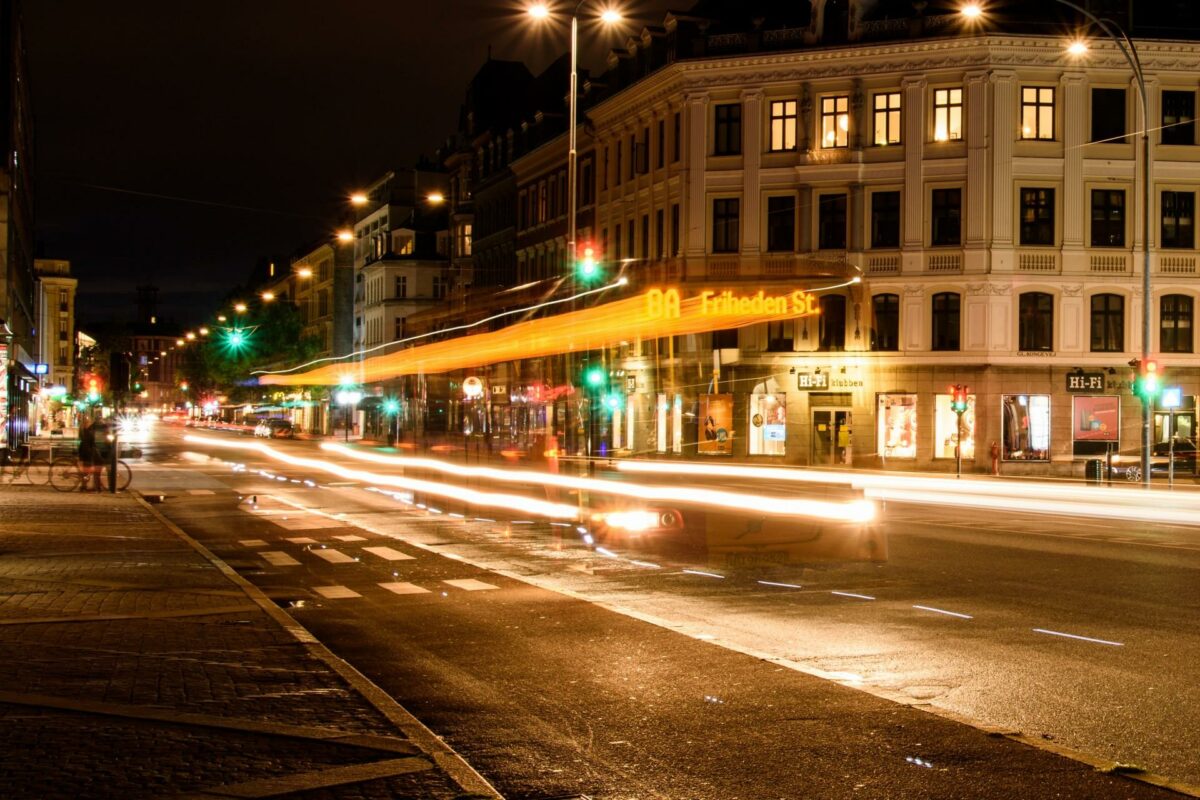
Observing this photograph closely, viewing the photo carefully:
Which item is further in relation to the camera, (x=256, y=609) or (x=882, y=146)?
(x=882, y=146)

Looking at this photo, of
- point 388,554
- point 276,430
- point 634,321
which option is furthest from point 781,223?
point 276,430

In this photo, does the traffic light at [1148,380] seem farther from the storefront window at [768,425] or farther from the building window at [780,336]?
the storefront window at [768,425]

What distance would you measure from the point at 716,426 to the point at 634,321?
27756mm

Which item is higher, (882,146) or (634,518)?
(882,146)

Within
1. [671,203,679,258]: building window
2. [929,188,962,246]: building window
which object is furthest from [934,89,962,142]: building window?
[671,203,679,258]: building window

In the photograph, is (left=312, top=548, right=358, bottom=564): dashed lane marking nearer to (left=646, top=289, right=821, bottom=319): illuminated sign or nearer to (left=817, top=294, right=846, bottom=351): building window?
(left=646, top=289, right=821, bottom=319): illuminated sign

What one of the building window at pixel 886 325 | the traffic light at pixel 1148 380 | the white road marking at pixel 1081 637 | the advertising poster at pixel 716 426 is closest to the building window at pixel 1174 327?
the building window at pixel 886 325

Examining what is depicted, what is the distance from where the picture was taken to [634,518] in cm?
1961

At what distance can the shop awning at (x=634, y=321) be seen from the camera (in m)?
24.5

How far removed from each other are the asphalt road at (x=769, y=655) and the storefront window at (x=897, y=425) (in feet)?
94.1

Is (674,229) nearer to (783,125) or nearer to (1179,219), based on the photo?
(783,125)

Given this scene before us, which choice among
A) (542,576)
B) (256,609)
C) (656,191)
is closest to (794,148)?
(656,191)

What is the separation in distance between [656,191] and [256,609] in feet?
145

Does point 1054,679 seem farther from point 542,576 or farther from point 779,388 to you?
point 779,388
